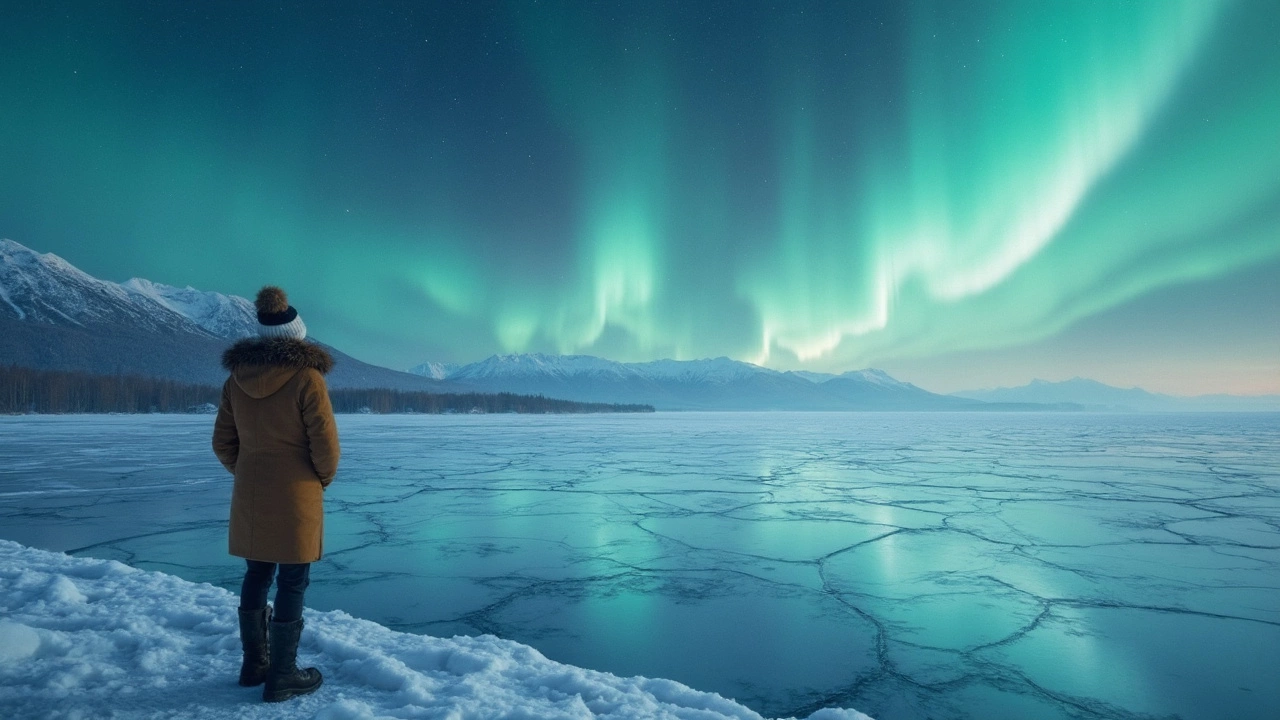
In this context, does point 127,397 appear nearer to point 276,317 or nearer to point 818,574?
point 276,317

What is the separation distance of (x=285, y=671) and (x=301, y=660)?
46 centimetres

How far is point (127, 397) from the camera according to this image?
7800 cm

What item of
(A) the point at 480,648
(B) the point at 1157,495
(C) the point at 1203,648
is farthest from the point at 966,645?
(B) the point at 1157,495

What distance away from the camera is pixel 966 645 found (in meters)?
3.80

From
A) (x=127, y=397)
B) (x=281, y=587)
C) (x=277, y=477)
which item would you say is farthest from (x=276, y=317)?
(x=127, y=397)

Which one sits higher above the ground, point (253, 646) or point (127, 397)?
point (127, 397)

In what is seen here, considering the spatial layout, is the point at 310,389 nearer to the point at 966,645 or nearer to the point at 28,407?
the point at 966,645

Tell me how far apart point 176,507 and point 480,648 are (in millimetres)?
7328

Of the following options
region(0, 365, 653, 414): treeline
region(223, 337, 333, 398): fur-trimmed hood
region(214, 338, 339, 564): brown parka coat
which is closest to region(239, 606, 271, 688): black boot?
region(214, 338, 339, 564): brown parka coat

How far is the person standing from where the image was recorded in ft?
9.25

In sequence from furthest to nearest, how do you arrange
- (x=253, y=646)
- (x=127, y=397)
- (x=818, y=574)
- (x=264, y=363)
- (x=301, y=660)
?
(x=127, y=397) → (x=818, y=574) → (x=301, y=660) → (x=253, y=646) → (x=264, y=363)

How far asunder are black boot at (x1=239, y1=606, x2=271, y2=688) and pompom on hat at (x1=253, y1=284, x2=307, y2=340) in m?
1.31

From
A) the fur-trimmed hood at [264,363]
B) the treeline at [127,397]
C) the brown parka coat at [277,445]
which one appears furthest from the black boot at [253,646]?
the treeline at [127,397]

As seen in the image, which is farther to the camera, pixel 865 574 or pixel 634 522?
pixel 634 522
